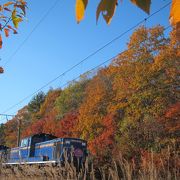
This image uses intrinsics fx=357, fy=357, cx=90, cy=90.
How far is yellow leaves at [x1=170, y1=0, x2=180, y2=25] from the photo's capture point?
1.08m

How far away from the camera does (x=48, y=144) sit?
23.0 m

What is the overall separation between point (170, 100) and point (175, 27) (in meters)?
32.9

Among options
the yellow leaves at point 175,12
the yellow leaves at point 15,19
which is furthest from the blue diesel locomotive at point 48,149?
the yellow leaves at point 175,12

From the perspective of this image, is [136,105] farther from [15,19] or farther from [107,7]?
[107,7]

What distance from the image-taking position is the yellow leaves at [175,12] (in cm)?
108

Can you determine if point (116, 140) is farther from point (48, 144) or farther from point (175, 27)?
point (175, 27)

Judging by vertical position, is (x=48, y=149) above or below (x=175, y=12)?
above

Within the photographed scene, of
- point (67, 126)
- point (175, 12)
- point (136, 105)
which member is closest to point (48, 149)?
point (136, 105)

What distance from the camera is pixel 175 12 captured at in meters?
1.08

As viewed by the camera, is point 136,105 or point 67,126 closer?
A: point 136,105

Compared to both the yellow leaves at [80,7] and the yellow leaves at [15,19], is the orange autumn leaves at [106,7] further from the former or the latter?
the yellow leaves at [15,19]

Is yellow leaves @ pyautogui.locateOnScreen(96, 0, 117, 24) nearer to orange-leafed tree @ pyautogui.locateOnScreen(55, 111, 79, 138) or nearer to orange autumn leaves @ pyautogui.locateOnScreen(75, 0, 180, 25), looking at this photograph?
orange autumn leaves @ pyautogui.locateOnScreen(75, 0, 180, 25)

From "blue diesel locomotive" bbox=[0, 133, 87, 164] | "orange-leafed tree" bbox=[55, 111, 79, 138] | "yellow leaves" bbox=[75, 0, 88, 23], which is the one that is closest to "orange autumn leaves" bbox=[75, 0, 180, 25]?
"yellow leaves" bbox=[75, 0, 88, 23]

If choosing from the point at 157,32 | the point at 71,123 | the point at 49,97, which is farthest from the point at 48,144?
the point at 49,97
